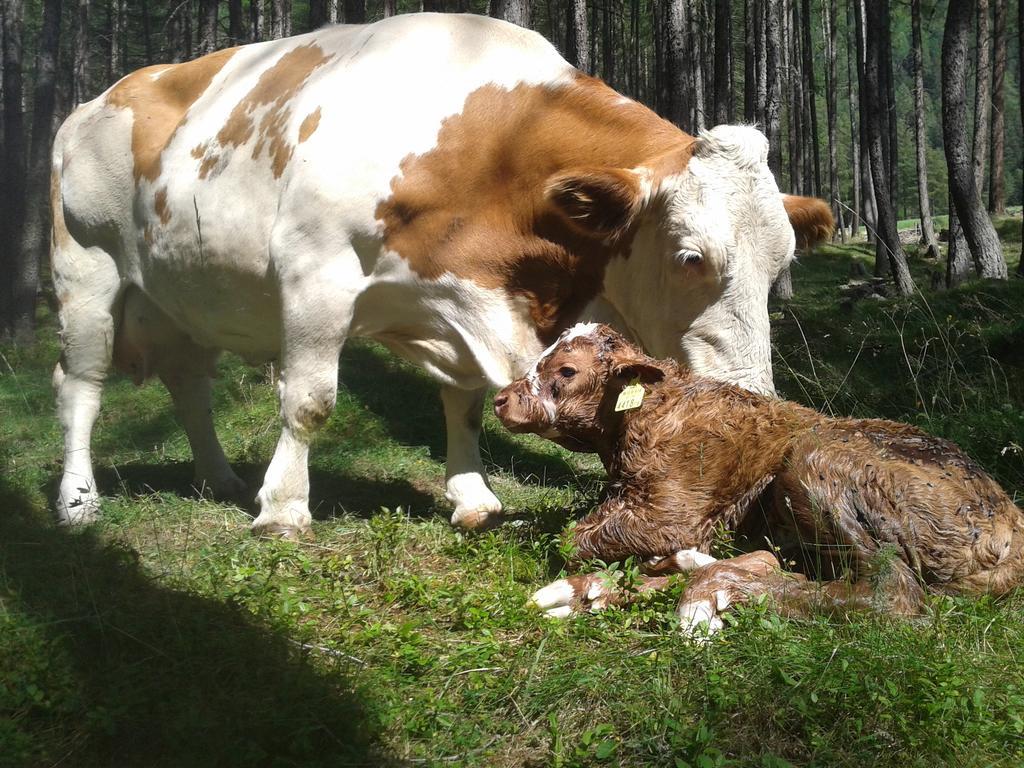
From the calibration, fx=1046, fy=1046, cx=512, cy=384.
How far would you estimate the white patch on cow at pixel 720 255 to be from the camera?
15.8ft

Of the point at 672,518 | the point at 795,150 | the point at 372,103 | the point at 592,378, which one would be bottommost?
the point at 795,150

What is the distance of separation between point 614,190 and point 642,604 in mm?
1948

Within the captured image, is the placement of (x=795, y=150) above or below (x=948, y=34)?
below

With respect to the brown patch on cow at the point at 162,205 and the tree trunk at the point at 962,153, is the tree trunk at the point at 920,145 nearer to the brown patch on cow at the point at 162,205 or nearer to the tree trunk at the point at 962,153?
the tree trunk at the point at 962,153

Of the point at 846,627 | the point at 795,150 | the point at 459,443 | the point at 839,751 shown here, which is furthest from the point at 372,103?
the point at 795,150

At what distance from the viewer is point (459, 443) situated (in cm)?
627

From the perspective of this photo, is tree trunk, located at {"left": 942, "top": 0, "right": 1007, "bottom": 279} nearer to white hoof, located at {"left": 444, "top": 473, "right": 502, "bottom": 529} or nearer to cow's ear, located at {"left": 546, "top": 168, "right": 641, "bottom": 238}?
white hoof, located at {"left": 444, "top": 473, "right": 502, "bottom": 529}

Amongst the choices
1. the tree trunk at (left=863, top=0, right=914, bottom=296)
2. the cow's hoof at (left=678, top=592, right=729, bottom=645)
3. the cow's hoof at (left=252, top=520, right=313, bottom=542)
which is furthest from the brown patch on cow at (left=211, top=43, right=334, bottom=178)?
the tree trunk at (left=863, top=0, right=914, bottom=296)

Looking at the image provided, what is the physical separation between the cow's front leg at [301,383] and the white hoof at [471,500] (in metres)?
0.86

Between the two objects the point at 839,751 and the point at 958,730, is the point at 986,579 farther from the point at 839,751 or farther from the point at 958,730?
the point at 839,751

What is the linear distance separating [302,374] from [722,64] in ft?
38.4

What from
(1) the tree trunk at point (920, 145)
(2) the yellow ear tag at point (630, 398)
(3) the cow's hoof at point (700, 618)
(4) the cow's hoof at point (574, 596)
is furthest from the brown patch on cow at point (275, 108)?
(1) the tree trunk at point (920, 145)

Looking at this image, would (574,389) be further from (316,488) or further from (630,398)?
(316,488)

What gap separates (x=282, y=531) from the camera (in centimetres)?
538
